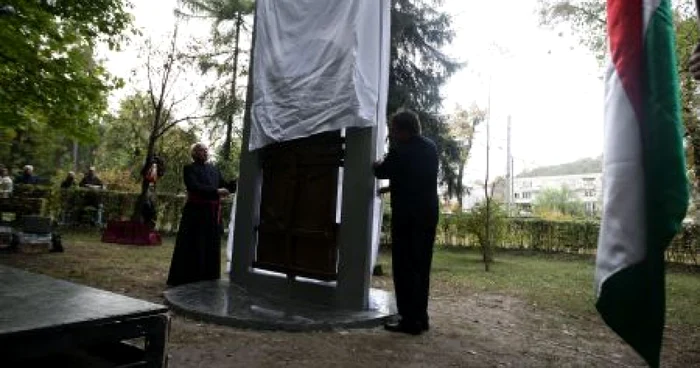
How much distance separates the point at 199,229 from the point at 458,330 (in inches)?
140

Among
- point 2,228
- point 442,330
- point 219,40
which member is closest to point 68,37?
point 2,228

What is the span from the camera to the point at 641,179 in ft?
4.70

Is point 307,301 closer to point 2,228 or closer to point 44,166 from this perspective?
point 2,228

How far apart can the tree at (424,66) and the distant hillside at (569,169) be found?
208 ft

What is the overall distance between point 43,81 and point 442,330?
650 centimetres

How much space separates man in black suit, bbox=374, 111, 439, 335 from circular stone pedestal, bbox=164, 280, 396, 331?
0.38 meters

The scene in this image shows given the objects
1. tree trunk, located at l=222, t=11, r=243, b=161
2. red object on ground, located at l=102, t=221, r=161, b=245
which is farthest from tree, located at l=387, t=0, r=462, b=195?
red object on ground, located at l=102, t=221, r=161, b=245

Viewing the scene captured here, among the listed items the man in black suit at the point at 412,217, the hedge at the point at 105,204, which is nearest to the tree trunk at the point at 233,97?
the hedge at the point at 105,204

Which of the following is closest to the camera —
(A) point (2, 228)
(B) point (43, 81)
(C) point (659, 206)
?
(C) point (659, 206)

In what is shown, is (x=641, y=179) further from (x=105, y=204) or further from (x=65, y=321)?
(x=105, y=204)

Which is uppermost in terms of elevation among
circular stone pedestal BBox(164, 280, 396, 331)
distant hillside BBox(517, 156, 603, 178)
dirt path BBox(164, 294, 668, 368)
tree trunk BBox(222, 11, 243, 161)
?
distant hillside BBox(517, 156, 603, 178)

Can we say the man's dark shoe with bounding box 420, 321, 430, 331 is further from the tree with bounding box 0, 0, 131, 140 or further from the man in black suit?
the tree with bounding box 0, 0, 131, 140

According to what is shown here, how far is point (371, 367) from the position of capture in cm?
374

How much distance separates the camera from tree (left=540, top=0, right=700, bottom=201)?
34.8 feet
